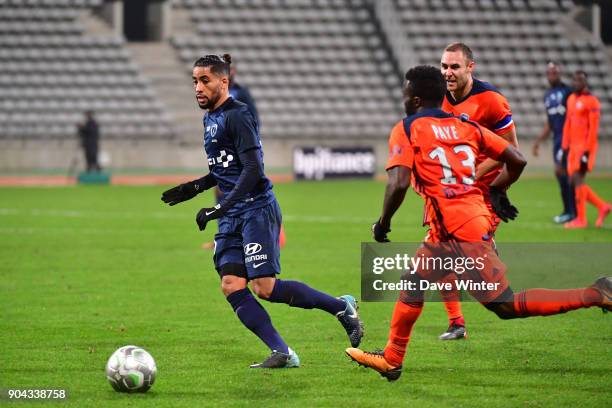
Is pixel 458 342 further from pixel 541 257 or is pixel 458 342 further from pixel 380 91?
pixel 380 91

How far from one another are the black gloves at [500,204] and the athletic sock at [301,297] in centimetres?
120

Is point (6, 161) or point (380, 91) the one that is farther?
point (380, 91)

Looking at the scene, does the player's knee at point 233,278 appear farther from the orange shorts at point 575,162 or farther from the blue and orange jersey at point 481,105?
the orange shorts at point 575,162

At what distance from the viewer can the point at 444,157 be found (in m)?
6.50

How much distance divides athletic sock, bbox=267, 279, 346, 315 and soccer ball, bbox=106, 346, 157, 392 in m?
1.08

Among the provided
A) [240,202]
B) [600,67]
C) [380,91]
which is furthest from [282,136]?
[240,202]

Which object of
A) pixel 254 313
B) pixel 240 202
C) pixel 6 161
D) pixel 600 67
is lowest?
pixel 6 161

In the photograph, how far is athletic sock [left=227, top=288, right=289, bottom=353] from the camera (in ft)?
23.5

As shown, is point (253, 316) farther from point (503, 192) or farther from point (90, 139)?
point (90, 139)

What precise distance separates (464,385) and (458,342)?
146 centimetres

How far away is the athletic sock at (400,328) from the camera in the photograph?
661 centimetres

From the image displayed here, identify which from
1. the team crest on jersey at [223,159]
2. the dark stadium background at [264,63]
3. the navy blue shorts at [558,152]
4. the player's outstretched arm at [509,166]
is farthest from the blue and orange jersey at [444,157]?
the dark stadium background at [264,63]

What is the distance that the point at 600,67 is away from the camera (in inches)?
1517

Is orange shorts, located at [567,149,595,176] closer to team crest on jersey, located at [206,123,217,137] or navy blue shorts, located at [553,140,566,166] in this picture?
navy blue shorts, located at [553,140,566,166]
